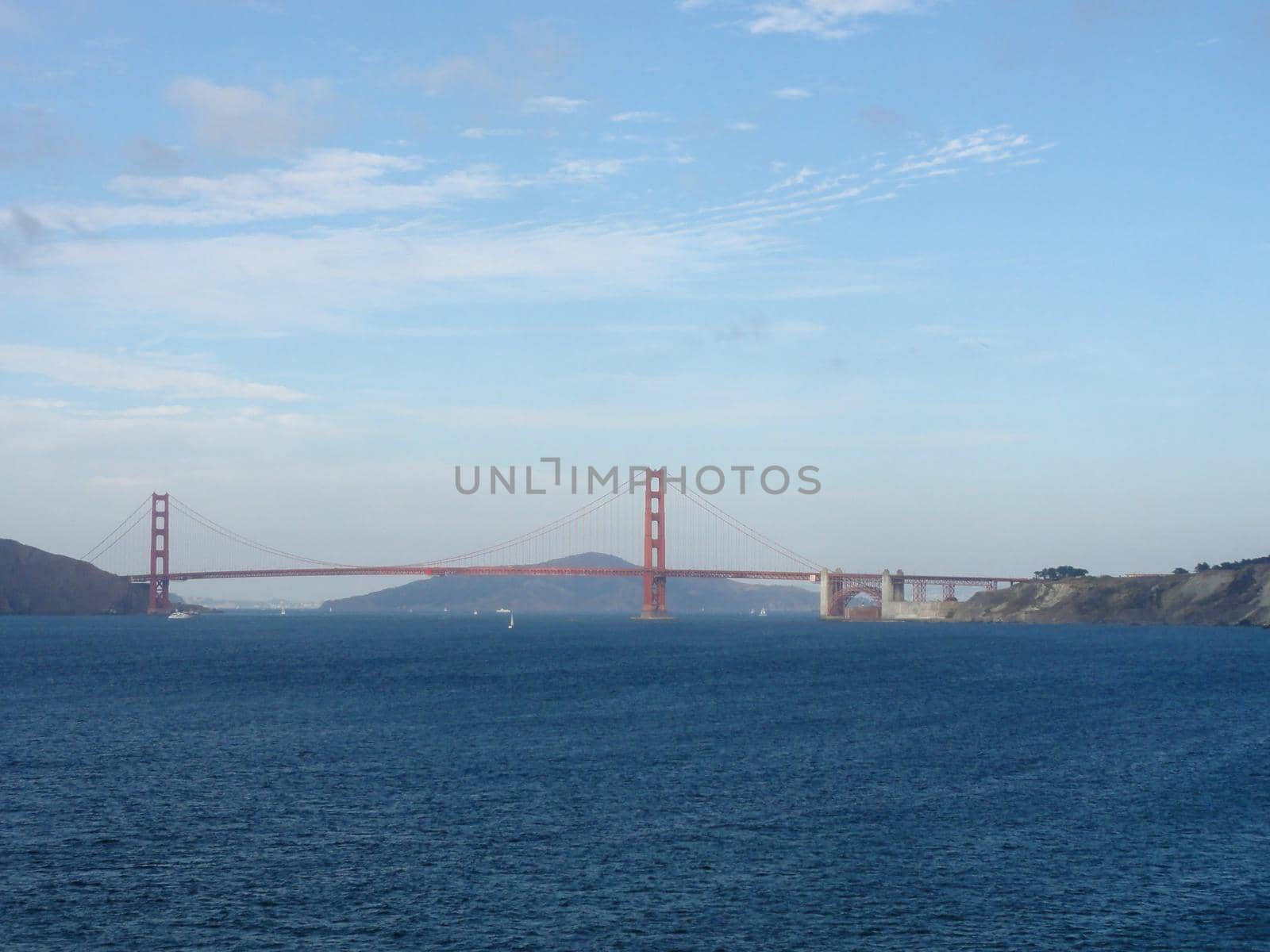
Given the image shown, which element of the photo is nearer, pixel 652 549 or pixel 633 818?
pixel 633 818

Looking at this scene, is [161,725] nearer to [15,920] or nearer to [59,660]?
[15,920]

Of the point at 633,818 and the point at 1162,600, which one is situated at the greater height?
the point at 1162,600

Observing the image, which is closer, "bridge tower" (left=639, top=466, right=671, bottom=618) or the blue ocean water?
the blue ocean water

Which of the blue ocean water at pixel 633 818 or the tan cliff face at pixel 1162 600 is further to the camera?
the tan cliff face at pixel 1162 600

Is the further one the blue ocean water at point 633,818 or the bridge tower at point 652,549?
the bridge tower at point 652,549
